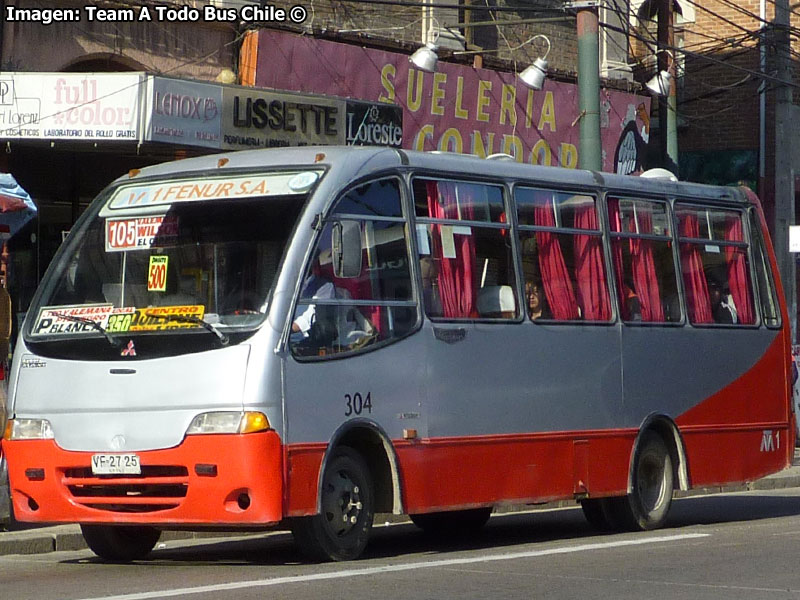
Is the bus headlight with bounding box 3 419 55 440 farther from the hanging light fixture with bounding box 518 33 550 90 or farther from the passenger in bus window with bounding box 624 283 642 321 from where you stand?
the hanging light fixture with bounding box 518 33 550 90

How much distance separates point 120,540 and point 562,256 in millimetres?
3994

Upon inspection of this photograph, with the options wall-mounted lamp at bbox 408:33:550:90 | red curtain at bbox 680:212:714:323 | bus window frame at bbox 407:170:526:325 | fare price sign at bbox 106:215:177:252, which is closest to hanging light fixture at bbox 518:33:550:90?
wall-mounted lamp at bbox 408:33:550:90

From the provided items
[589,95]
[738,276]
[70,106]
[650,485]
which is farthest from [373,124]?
[650,485]

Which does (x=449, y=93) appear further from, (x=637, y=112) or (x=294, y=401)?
(x=294, y=401)

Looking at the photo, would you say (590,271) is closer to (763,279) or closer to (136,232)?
(763,279)

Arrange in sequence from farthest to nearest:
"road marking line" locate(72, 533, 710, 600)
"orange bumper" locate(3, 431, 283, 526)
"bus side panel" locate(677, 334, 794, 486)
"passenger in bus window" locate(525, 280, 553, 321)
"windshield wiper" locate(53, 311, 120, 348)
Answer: "bus side panel" locate(677, 334, 794, 486)
"passenger in bus window" locate(525, 280, 553, 321)
"windshield wiper" locate(53, 311, 120, 348)
"orange bumper" locate(3, 431, 283, 526)
"road marking line" locate(72, 533, 710, 600)

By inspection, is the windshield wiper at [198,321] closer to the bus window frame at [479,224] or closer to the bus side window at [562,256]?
the bus window frame at [479,224]

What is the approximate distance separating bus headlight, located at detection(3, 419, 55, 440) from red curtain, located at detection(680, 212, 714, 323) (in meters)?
5.82

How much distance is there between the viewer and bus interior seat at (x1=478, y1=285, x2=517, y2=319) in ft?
38.0

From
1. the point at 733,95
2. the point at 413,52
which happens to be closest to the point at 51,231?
the point at 413,52

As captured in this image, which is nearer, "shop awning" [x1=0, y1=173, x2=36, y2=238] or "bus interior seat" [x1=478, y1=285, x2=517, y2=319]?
"bus interior seat" [x1=478, y1=285, x2=517, y2=319]

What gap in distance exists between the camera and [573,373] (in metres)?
12.2

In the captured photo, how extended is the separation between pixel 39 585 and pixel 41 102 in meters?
8.44

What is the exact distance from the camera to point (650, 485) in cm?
1321
